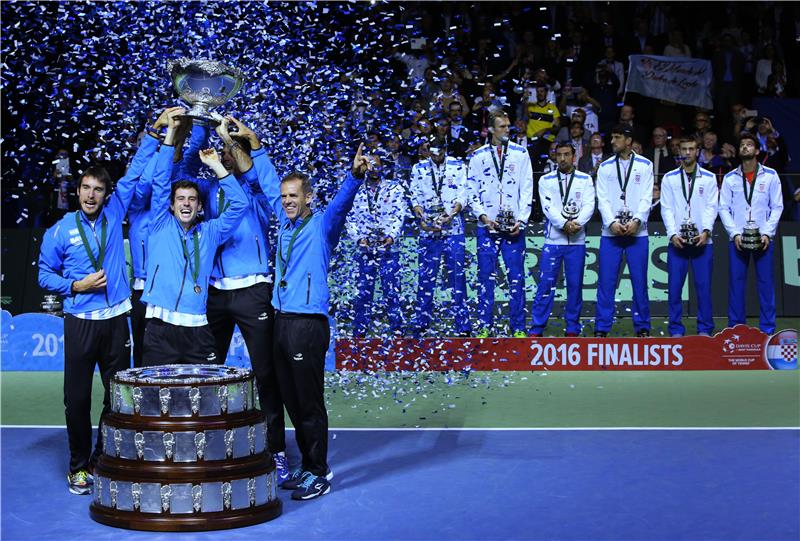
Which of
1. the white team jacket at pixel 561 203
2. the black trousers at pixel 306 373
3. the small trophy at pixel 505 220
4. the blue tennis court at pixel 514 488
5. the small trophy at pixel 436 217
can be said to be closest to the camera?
the blue tennis court at pixel 514 488

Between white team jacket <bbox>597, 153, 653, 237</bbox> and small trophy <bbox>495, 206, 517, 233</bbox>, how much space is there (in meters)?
1.11

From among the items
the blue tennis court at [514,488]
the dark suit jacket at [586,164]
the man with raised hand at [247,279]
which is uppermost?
the dark suit jacket at [586,164]

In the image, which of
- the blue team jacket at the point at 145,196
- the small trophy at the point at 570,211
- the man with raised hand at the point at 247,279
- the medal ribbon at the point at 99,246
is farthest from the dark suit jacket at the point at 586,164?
the medal ribbon at the point at 99,246

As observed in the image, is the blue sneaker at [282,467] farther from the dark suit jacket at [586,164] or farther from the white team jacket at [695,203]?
the dark suit jacket at [586,164]

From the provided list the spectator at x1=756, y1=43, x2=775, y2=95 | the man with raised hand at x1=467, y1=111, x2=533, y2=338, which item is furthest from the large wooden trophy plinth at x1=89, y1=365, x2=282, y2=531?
the spectator at x1=756, y1=43, x2=775, y2=95

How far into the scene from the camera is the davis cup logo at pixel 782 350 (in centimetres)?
1302

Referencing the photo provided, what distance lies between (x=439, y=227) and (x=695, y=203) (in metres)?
3.17

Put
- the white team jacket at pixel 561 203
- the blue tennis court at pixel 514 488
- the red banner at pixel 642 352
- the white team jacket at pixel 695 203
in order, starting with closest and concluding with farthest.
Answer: the blue tennis court at pixel 514 488 → the red banner at pixel 642 352 → the white team jacket at pixel 561 203 → the white team jacket at pixel 695 203

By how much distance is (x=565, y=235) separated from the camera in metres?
13.5

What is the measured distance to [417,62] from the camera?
1616 centimetres

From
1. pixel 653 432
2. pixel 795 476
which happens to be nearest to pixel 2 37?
pixel 653 432

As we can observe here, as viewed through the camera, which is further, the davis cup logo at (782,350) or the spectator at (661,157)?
the spectator at (661,157)

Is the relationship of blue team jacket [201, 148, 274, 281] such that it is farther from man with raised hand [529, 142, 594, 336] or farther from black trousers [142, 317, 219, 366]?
man with raised hand [529, 142, 594, 336]

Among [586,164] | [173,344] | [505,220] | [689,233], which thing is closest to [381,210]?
[505,220]
